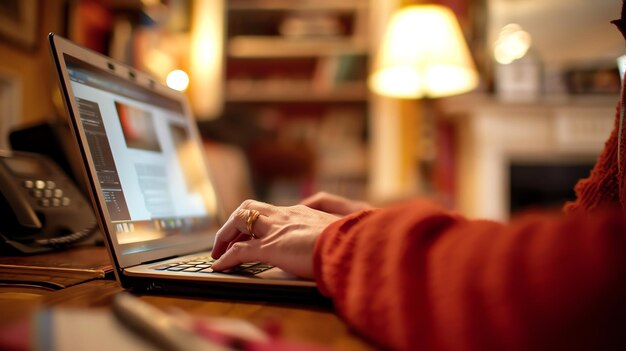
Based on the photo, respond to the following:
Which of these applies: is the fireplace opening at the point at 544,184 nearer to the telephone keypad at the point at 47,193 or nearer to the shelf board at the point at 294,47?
the shelf board at the point at 294,47

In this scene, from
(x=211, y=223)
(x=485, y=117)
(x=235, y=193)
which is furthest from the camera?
(x=485, y=117)

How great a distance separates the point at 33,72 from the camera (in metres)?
1.59

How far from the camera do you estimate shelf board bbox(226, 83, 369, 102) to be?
2.94m

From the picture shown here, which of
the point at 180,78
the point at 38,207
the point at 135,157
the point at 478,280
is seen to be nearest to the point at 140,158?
the point at 135,157

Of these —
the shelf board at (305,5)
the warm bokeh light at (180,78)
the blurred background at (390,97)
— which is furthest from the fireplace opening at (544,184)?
the warm bokeh light at (180,78)

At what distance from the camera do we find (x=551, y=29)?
3.04 metres

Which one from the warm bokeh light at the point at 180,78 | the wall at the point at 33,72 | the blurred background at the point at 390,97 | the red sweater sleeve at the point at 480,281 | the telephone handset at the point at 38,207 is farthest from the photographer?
the blurred background at the point at 390,97

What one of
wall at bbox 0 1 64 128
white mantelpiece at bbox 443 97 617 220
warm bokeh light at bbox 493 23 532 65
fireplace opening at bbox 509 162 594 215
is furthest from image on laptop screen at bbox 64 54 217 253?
warm bokeh light at bbox 493 23 532 65

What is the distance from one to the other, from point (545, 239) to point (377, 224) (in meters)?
0.15

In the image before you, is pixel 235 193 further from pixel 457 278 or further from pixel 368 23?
pixel 368 23

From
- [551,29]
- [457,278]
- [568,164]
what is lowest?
[568,164]

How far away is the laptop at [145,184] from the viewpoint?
505mm

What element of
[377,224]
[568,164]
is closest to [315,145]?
→ [568,164]

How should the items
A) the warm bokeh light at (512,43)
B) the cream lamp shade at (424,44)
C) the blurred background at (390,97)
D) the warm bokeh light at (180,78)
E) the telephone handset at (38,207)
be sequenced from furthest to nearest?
the warm bokeh light at (512,43) < the blurred background at (390,97) < the warm bokeh light at (180,78) < the cream lamp shade at (424,44) < the telephone handset at (38,207)
